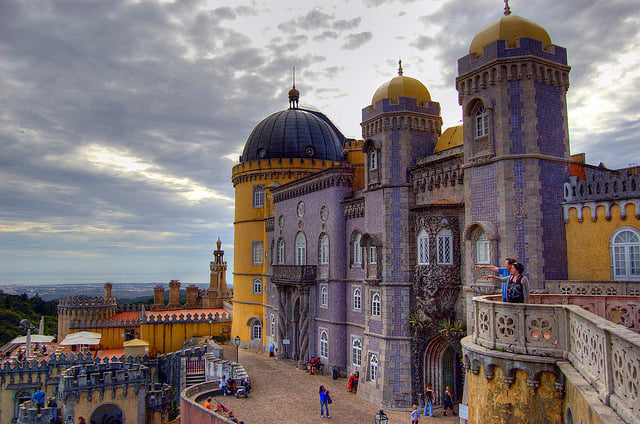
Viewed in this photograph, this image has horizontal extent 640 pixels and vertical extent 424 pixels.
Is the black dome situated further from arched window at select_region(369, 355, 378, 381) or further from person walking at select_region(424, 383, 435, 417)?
person walking at select_region(424, 383, 435, 417)

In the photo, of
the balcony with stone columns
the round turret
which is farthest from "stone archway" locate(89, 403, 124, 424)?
the round turret

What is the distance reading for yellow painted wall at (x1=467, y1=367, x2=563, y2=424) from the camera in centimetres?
862

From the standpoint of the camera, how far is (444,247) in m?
21.1

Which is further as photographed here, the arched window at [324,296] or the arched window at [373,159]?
the arched window at [324,296]

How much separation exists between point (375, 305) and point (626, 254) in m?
11.3

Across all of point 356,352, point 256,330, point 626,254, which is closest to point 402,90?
point 626,254

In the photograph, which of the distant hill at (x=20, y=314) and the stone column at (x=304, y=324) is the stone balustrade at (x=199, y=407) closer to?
the stone column at (x=304, y=324)

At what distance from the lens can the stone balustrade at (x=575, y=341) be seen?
527cm

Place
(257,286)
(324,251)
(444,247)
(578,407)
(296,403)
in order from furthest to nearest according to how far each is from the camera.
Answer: (257,286) < (324,251) < (296,403) < (444,247) < (578,407)

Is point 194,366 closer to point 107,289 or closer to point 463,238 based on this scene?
point 463,238

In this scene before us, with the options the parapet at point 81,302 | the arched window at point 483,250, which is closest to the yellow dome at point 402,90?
the arched window at point 483,250

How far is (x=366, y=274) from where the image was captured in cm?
2427

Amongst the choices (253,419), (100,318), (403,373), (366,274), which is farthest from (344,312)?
(100,318)

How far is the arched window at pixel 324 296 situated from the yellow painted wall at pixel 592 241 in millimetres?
15357
